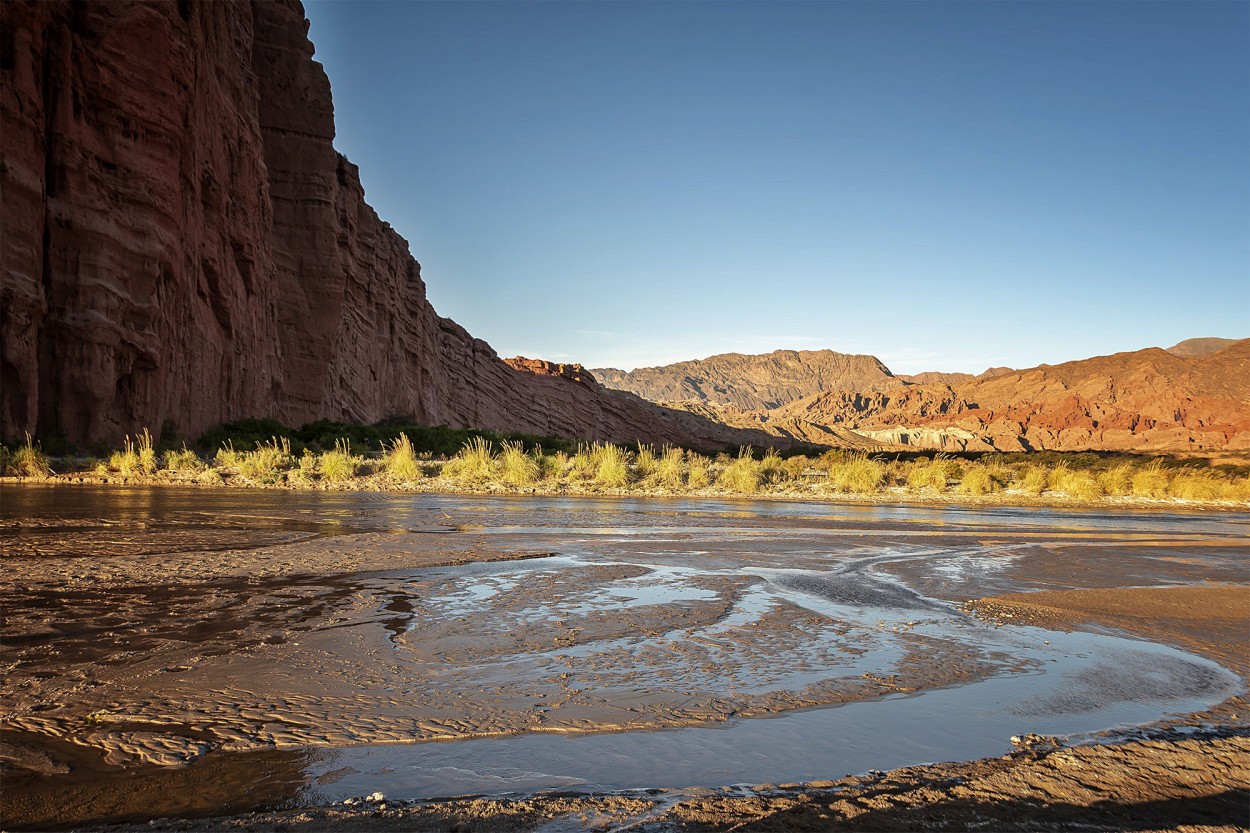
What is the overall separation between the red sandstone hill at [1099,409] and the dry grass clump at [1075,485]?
64206mm

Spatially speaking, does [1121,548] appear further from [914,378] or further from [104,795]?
[914,378]

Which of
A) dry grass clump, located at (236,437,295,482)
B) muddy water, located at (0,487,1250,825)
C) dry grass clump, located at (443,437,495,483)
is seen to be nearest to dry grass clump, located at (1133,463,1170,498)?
muddy water, located at (0,487,1250,825)

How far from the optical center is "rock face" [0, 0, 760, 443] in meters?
24.7

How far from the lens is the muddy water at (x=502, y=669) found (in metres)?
2.94

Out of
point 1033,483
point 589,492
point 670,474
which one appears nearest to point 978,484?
point 1033,483

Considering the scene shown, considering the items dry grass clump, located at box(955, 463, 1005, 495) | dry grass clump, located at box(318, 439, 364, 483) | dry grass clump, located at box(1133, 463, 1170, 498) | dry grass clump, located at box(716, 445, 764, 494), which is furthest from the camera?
dry grass clump, located at box(1133, 463, 1170, 498)

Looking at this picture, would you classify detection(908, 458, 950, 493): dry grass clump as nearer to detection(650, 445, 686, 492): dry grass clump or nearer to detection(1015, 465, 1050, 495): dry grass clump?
detection(1015, 465, 1050, 495): dry grass clump

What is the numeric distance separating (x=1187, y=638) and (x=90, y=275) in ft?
96.7

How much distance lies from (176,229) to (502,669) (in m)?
30.9

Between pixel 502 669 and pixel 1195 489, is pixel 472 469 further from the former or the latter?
pixel 1195 489

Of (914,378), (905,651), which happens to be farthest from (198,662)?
(914,378)

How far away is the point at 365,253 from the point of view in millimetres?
49875

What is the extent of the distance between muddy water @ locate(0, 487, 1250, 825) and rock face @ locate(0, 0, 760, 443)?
19557 mm

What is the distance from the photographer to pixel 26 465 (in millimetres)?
19453
